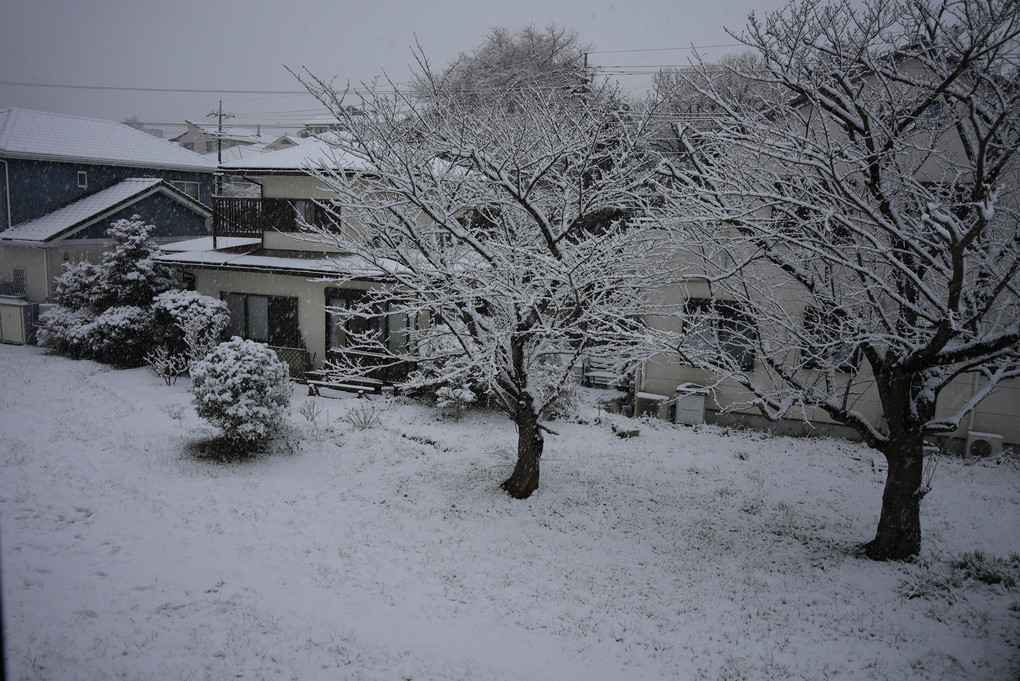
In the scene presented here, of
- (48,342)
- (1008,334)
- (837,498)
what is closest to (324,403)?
(48,342)

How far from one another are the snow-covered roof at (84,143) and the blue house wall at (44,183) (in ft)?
1.54

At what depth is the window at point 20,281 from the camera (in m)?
22.1

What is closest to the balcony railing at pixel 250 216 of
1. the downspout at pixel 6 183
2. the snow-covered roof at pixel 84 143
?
the snow-covered roof at pixel 84 143

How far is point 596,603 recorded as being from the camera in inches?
278

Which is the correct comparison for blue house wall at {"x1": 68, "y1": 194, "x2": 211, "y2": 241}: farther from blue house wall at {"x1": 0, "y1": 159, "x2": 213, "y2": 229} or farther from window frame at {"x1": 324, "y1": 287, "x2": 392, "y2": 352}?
window frame at {"x1": 324, "y1": 287, "x2": 392, "y2": 352}

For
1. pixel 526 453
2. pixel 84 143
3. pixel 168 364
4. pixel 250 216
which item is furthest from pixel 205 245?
pixel 526 453

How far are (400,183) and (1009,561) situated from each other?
34.2ft

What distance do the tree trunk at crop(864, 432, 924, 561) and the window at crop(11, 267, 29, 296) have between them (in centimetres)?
2806

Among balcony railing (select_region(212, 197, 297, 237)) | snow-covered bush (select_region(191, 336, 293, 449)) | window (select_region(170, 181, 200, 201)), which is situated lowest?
snow-covered bush (select_region(191, 336, 293, 449))

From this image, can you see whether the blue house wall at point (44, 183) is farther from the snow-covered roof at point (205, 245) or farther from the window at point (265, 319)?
the window at point (265, 319)

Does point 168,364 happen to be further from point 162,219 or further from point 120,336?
point 162,219

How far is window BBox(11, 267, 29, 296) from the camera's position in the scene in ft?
72.5

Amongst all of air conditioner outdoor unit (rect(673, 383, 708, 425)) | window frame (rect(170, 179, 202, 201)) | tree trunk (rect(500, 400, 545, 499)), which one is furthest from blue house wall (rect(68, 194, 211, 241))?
air conditioner outdoor unit (rect(673, 383, 708, 425))

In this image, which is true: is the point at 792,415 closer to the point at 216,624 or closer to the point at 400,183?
the point at 400,183
